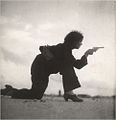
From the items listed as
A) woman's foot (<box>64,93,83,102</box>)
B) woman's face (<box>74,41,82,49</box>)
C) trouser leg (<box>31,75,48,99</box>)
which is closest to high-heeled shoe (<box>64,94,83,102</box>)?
woman's foot (<box>64,93,83,102</box>)

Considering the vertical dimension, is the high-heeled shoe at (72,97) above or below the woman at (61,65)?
below

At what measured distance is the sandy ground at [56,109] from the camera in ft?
12.4

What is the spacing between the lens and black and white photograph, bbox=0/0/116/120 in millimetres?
3807

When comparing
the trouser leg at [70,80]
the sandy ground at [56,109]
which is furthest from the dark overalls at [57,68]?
the sandy ground at [56,109]

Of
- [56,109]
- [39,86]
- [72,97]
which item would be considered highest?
[39,86]

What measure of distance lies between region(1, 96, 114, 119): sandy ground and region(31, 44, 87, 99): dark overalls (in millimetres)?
116

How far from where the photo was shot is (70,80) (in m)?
3.87

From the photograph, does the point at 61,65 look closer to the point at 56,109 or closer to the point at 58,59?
the point at 58,59

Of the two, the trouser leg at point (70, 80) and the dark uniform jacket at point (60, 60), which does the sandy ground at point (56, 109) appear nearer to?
the trouser leg at point (70, 80)

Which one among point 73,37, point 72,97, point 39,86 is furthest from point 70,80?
point 73,37

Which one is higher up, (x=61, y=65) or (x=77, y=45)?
(x=77, y=45)

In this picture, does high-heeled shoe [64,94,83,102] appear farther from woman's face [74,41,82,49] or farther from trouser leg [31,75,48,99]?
woman's face [74,41,82,49]

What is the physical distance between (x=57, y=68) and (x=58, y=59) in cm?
9

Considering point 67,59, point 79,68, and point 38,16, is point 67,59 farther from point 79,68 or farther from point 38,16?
point 38,16
